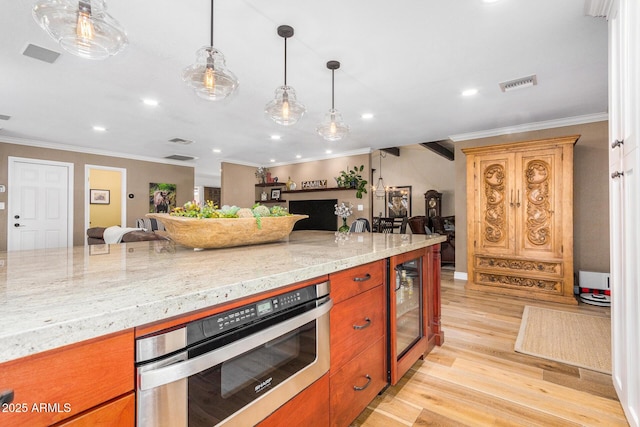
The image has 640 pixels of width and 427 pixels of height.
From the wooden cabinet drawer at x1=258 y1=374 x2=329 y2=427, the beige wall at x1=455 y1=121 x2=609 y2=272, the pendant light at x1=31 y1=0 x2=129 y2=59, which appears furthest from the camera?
the beige wall at x1=455 y1=121 x2=609 y2=272

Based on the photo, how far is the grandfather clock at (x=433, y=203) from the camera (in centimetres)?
782

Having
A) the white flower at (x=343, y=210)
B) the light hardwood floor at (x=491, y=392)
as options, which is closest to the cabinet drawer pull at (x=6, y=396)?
the light hardwood floor at (x=491, y=392)

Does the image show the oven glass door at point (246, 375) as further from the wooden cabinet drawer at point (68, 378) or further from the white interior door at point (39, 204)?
the white interior door at point (39, 204)

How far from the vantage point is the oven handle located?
69 cm

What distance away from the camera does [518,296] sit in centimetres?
389

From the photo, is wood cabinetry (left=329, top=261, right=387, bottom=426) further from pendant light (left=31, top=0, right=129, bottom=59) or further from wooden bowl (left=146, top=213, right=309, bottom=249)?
pendant light (left=31, top=0, right=129, bottom=59)

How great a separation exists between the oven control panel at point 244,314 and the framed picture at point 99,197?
750 cm

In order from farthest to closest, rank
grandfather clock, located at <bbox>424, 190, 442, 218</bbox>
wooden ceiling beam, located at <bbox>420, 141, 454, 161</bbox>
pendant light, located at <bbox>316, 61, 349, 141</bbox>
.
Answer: grandfather clock, located at <bbox>424, 190, 442, 218</bbox> → wooden ceiling beam, located at <bbox>420, 141, 454, 161</bbox> → pendant light, located at <bbox>316, 61, 349, 141</bbox>

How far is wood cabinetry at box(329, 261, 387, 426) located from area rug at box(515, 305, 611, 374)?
1505 mm

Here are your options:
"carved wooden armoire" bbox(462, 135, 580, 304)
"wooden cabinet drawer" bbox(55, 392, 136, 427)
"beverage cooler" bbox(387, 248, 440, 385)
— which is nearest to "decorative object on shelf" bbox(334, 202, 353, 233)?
"carved wooden armoire" bbox(462, 135, 580, 304)

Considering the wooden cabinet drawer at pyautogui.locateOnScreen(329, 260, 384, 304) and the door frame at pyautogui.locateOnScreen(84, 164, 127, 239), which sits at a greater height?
the door frame at pyautogui.locateOnScreen(84, 164, 127, 239)

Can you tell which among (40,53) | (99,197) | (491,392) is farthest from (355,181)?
(99,197)

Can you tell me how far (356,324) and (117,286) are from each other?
39.8 inches

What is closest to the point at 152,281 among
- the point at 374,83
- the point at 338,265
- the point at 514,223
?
the point at 338,265
